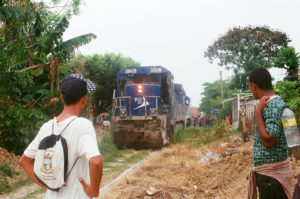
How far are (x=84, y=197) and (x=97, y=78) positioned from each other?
23.3m

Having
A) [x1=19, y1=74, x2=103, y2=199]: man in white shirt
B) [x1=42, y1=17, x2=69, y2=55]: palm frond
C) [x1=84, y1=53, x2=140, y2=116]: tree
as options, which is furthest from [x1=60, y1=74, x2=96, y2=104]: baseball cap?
[x1=84, y1=53, x2=140, y2=116]: tree

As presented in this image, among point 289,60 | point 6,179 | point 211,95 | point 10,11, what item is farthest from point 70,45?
point 211,95

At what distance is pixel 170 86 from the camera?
1496 cm

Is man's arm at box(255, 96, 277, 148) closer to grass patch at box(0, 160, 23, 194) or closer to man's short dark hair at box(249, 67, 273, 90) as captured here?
man's short dark hair at box(249, 67, 273, 90)

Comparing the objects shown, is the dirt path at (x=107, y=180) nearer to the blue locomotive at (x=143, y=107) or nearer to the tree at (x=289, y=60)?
the blue locomotive at (x=143, y=107)

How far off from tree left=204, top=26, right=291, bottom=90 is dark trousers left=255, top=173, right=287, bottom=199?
26.7 metres

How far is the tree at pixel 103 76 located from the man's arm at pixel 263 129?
21.9 metres

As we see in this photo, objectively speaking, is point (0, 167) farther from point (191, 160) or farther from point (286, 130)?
point (286, 130)

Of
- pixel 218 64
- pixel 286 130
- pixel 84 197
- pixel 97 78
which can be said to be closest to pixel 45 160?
pixel 84 197

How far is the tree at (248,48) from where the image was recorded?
2855cm

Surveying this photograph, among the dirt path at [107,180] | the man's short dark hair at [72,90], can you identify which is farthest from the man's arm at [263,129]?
the dirt path at [107,180]

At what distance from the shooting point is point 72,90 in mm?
2135

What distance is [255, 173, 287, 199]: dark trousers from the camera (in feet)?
8.33

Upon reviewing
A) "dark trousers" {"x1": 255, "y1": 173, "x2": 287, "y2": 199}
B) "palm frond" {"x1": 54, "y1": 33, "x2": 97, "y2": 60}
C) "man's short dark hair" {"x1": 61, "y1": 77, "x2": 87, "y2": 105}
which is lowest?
"dark trousers" {"x1": 255, "y1": 173, "x2": 287, "y2": 199}
